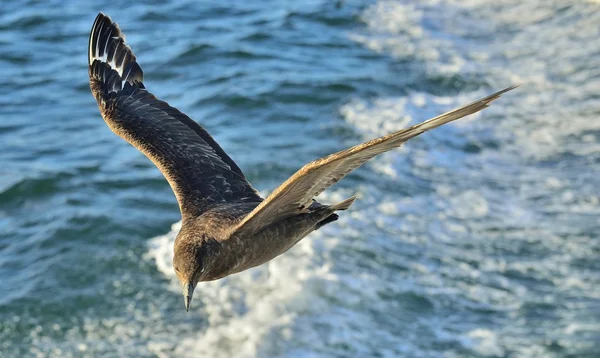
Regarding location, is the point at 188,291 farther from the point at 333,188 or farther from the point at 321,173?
the point at 333,188

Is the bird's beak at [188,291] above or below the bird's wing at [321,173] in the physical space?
below

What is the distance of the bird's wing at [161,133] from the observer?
7.06 metres

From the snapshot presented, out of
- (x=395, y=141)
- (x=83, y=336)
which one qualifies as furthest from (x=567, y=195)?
(x=395, y=141)

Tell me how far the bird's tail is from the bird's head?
262 centimetres

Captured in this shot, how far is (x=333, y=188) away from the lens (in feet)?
42.0

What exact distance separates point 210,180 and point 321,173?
183 cm

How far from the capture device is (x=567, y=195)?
41.4ft

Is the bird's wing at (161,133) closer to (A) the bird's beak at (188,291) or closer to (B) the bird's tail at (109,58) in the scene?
(B) the bird's tail at (109,58)

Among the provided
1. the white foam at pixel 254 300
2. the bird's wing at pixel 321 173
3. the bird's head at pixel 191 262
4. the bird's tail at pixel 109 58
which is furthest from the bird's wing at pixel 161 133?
the white foam at pixel 254 300

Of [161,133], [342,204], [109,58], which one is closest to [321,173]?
[342,204]

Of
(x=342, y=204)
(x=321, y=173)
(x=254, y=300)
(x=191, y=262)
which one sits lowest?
(x=254, y=300)

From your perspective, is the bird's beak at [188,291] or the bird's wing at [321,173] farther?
the bird's beak at [188,291]

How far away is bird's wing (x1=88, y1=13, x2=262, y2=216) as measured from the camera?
706 cm

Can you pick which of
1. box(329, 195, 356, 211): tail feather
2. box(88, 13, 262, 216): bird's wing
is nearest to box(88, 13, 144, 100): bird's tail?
box(88, 13, 262, 216): bird's wing
